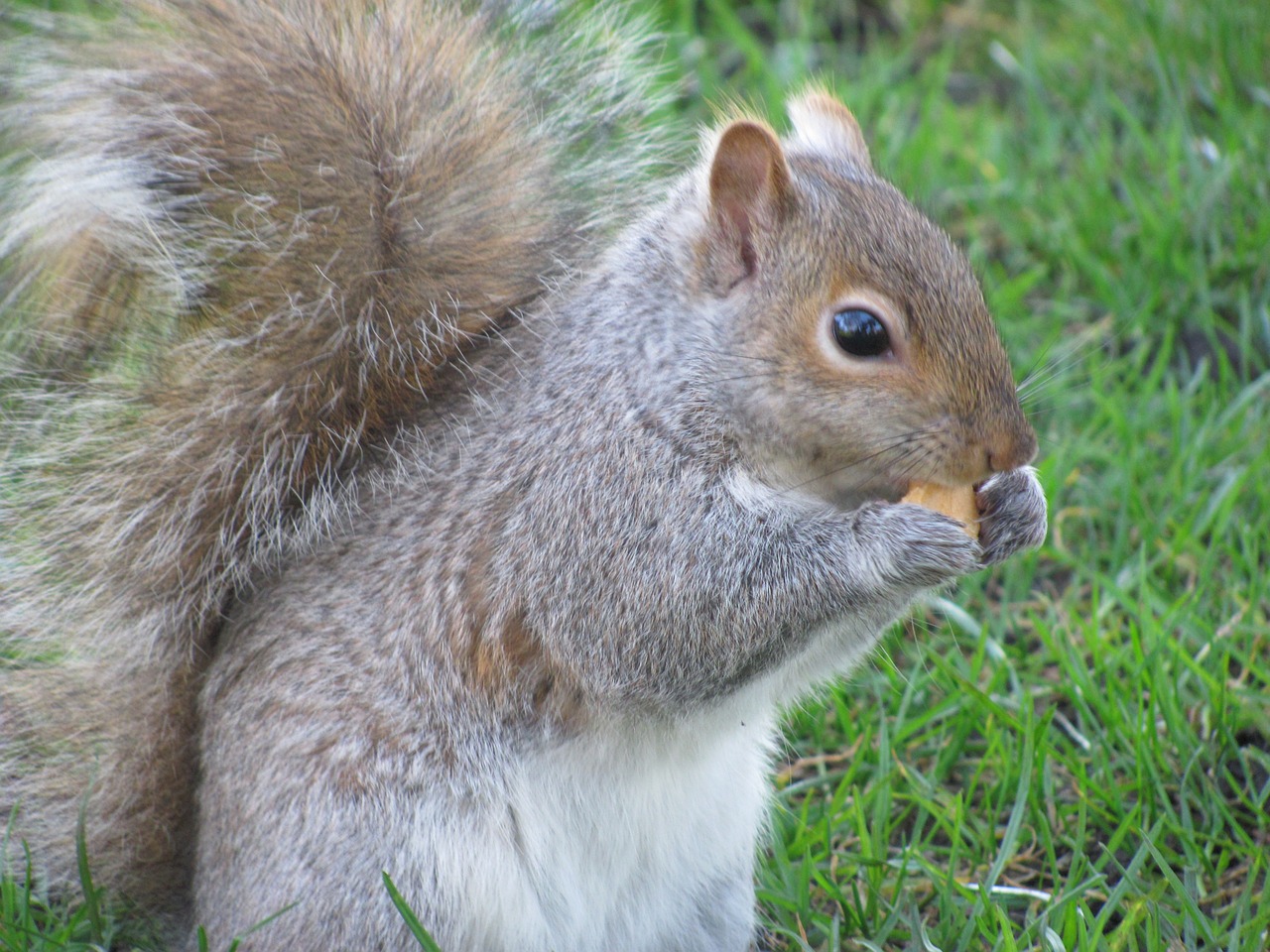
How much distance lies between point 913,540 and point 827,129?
2.06 feet

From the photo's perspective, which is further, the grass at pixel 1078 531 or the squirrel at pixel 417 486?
the grass at pixel 1078 531

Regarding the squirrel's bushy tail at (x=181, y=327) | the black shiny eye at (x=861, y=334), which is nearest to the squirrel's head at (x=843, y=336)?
the black shiny eye at (x=861, y=334)

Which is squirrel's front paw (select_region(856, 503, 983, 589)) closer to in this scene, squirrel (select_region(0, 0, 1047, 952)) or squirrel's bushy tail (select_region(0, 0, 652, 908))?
squirrel (select_region(0, 0, 1047, 952))

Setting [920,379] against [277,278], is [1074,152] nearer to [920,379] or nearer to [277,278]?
[920,379]

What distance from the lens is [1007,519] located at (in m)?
1.74

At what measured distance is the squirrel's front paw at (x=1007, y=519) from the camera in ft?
5.70

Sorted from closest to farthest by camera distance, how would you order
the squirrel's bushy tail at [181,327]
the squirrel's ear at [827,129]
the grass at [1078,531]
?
1. the squirrel's bushy tail at [181,327]
2. the grass at [1078,531]
3. the squirrel's ear at [827,129]

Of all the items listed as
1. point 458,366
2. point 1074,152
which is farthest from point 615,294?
point 1074,152

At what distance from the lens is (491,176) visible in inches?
72.7

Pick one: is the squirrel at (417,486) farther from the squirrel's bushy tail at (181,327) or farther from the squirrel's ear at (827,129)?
the squirrel's ear at (827,129)

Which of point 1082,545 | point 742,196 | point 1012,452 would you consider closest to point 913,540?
point 1012,452

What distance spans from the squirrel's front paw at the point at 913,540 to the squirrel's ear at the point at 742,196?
322 mm

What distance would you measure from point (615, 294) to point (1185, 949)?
0.99m

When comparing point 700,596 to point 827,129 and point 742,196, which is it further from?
point 827,129
